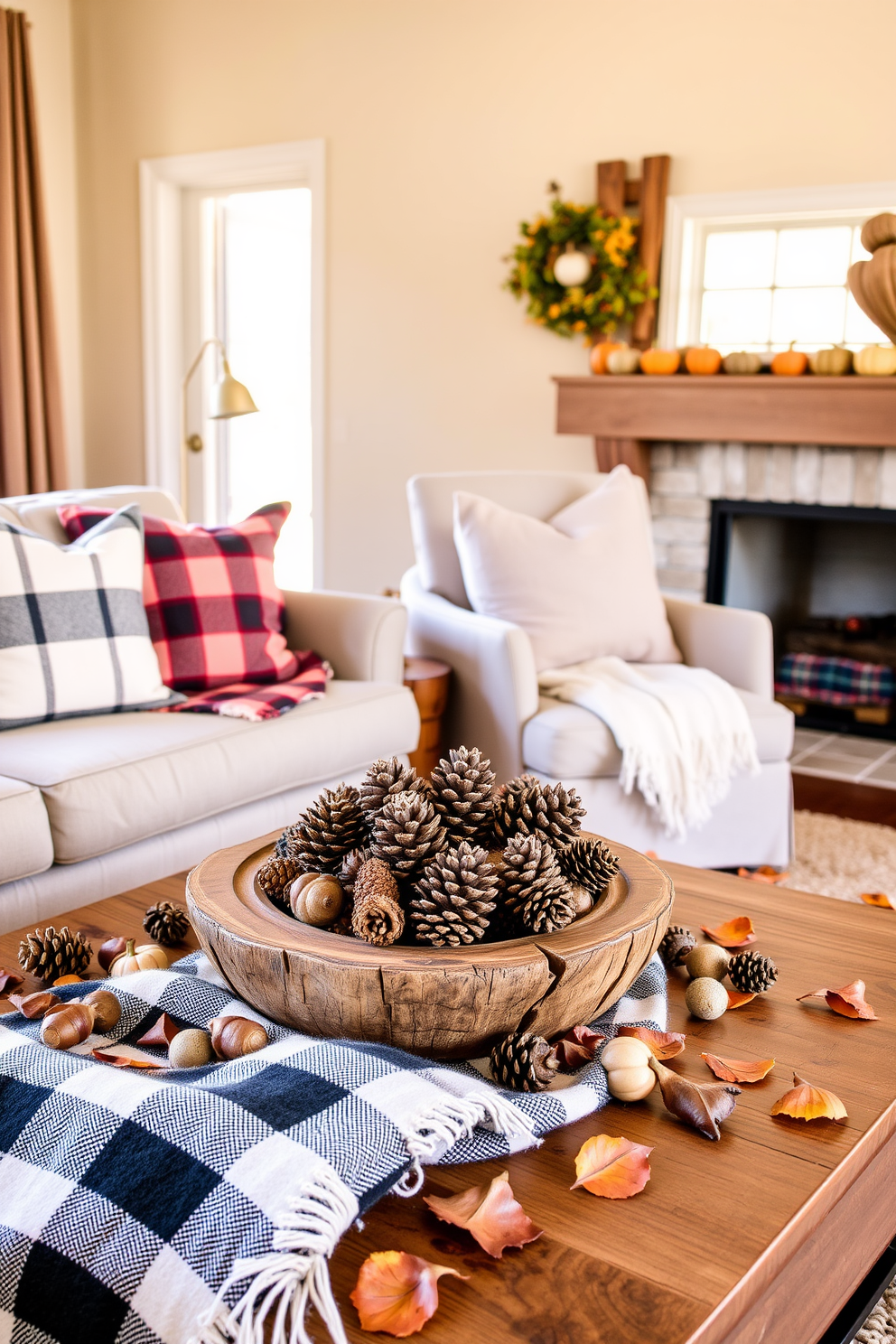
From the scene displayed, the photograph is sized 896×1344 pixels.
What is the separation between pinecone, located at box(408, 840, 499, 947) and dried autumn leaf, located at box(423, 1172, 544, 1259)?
0.22 metres

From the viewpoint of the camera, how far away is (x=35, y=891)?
6.14ft

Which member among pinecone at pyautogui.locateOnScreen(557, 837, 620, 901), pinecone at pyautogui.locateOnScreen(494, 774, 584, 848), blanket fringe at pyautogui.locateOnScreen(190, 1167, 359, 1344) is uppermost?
pinecone at pyautogui.locateOnScreen(494, 774, 584, 848)

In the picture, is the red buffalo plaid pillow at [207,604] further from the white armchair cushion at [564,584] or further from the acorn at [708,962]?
the acorn at [708,962]

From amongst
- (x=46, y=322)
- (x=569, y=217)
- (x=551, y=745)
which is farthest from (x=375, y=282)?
(x=551, y=745)

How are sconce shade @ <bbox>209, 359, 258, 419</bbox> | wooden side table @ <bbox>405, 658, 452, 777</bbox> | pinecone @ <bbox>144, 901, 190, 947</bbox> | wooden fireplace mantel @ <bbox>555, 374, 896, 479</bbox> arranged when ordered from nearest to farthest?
pinecone @ <bbox>144, 901, 190, 947</bbox> → wooden side table @ <bbox>405, 658, 452, 777</bbox> → sconce shade @ <bbox>209, 359, 258, 419</bbox> → wooden fireplace mantel @ <bbox>555, 374, 896, 479</bbox>

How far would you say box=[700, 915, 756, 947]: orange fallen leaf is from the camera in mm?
1306

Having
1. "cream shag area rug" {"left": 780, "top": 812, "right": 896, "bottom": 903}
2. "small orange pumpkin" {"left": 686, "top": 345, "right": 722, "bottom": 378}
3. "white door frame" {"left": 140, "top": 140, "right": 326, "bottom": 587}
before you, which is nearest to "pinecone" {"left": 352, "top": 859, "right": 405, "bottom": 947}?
"cream shag area rug" {"left": 780, "top": 812, "right": 896, "bottom": 903}

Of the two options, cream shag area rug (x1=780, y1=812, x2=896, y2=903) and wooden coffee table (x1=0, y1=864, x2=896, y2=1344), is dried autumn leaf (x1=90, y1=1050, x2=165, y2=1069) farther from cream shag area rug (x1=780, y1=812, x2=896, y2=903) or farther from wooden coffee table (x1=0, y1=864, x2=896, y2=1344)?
cream shag area rug (x1=780, y1=812, x2=896, y2=903)

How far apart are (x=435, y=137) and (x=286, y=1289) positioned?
14.8ft

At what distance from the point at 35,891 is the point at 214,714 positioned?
56cm

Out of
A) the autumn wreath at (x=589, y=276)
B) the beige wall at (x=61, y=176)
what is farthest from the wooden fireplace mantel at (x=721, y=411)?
the beige wall at (x=61, y=176)

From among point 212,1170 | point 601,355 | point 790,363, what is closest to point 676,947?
point 212,1170

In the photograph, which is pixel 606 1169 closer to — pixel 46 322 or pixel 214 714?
pixel 214 714

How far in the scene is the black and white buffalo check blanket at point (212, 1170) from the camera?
73 centimetres
